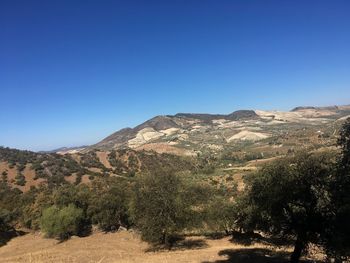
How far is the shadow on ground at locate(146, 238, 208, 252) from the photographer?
39.8 meters

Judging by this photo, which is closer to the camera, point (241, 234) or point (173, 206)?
point (173, 206)

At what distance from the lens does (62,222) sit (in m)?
50.2

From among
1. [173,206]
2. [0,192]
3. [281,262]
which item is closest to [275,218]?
[281,262]

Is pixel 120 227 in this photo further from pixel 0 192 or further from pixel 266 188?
pixel 0 192

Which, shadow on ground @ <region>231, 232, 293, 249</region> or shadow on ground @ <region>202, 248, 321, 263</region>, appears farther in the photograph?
shadow on ground @ <region>231, 232, 293, 249</region>

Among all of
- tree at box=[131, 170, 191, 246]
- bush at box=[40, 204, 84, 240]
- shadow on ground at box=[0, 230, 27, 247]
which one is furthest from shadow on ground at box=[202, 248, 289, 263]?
shadow on ground at box=[0, 230, 27, 247]

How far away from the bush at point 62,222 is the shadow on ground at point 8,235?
19.6ft

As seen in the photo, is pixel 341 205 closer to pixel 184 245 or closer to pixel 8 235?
pixel 184 245

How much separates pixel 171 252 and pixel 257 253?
9193 mm

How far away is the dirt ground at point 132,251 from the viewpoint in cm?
3272

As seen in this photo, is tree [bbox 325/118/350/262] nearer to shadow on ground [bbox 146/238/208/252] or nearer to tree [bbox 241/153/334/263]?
tree [bbox 241/153/334/263]

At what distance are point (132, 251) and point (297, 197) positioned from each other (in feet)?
76.5

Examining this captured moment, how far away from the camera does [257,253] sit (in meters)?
33.6

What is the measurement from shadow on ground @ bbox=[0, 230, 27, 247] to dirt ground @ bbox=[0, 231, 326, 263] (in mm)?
2070
